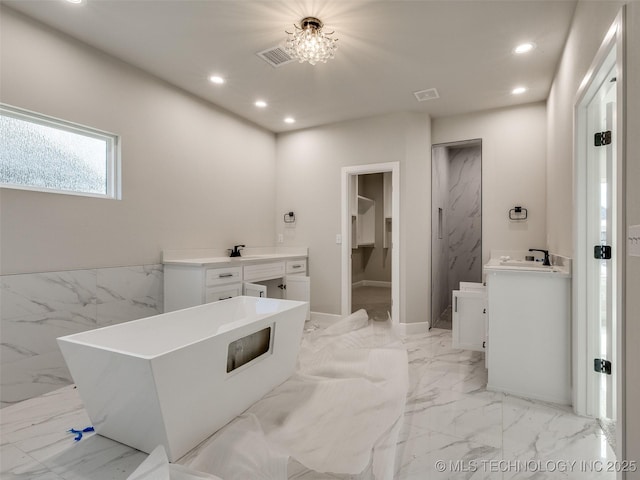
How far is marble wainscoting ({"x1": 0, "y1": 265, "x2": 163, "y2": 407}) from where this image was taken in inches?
83.6

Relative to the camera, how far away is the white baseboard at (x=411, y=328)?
3820mm

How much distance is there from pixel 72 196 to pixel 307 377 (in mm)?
2265

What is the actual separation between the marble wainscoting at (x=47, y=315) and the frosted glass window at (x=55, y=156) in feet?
2.21

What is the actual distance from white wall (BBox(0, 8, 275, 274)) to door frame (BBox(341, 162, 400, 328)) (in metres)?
1.22

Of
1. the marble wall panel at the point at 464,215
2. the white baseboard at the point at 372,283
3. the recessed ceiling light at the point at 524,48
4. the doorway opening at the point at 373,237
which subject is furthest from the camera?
the white baseboard at the point at 372,283

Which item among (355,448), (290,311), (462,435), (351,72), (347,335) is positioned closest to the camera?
(355,448)

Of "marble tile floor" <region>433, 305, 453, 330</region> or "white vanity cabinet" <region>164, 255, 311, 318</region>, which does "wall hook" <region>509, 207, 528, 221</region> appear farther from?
"white vanity cabinet" <region>164, 255, 311, 318</region>

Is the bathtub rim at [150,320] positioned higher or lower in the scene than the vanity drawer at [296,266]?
lower

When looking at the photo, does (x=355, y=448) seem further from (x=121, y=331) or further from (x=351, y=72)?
(x=351, y=72)

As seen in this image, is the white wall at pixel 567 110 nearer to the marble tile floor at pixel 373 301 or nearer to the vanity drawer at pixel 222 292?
the marble tile floor at pixel 373 301

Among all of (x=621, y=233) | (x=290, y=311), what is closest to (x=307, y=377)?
(x=290, y=311)

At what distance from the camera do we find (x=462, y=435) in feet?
5.99

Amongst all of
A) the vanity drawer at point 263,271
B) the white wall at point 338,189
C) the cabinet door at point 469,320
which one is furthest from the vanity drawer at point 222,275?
the cabinet door at point 469,320

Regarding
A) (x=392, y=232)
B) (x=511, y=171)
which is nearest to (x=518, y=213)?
(x=511, y=171)
